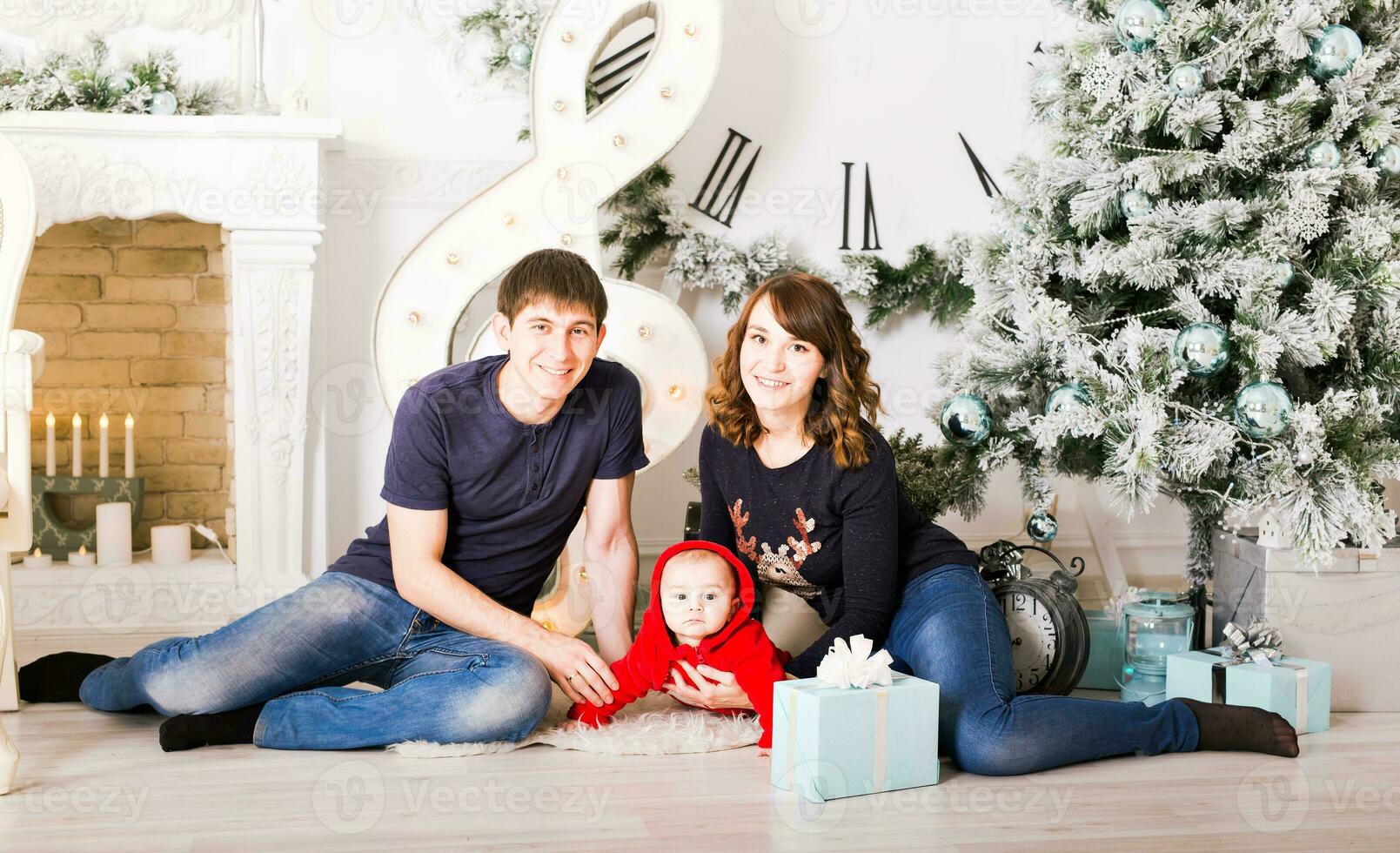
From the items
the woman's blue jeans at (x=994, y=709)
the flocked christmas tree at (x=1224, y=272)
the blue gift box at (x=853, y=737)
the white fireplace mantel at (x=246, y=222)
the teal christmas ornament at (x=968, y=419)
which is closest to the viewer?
the blue gift box at (x=853, y=737)

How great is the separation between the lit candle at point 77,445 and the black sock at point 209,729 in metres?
1.39

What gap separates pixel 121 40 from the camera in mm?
2988

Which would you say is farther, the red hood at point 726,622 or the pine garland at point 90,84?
the pine garland at point 90,84

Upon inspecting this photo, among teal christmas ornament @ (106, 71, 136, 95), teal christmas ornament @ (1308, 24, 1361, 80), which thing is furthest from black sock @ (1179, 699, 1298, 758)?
teal christmas ornament @ (106, 71, 136, 95)

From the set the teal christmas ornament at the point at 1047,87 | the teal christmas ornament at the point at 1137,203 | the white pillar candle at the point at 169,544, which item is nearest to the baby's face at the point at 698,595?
the teal christmas ornament at the point at 1137,203

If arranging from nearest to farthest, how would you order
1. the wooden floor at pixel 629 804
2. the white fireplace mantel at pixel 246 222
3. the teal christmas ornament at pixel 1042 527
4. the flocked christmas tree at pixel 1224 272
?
the wooden floor at pixel 629 804, the flocked christmas tree at pixel 1224 272, the teal christmas ornament at pixel 1042 527, the white fireplace mantel at pixel 246 222

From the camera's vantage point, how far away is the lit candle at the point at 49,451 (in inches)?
120

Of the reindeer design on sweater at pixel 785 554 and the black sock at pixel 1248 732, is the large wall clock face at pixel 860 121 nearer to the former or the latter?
the reindeer design on sweater at pixel 785 554

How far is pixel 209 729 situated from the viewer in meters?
1.93

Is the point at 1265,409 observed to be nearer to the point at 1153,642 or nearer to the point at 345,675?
the point at 1153,642

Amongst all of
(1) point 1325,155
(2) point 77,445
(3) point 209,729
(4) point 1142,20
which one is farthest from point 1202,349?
(2) point 77,445

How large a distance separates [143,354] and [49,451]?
1.09 feet

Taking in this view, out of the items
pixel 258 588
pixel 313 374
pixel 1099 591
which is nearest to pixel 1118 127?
pixel 1099 591

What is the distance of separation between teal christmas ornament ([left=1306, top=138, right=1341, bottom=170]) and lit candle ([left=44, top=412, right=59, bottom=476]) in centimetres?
284
